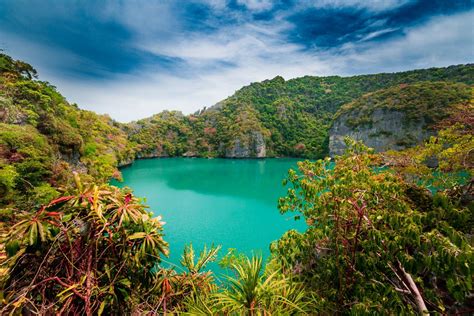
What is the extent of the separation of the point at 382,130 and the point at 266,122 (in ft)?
93.2

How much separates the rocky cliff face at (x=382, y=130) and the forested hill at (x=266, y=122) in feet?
15.1

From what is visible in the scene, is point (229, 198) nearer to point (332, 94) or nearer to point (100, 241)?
point (100, 241)

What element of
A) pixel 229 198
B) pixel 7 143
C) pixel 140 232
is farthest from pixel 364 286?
pixel 229 198

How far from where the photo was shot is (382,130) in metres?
37.8

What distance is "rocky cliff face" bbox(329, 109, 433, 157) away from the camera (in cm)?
3356

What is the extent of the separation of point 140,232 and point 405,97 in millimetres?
44249

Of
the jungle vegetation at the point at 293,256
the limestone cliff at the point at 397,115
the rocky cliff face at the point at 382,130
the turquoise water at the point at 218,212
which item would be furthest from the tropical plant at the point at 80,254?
the rocky cliff face at the point at 382,130

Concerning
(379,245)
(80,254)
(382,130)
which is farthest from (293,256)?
(382,130)

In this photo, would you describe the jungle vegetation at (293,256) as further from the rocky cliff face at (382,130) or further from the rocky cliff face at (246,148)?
the rocky cliff face at (246,148)

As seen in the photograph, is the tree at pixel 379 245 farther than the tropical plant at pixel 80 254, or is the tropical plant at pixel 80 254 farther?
the tropical plant at pixel 80 254

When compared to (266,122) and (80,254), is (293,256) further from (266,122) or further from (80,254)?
(266,122)

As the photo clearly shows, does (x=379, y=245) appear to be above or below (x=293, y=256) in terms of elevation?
above

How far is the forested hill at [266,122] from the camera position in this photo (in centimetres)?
5153

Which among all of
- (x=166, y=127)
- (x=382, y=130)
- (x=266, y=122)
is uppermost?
(x=166, y=127)
